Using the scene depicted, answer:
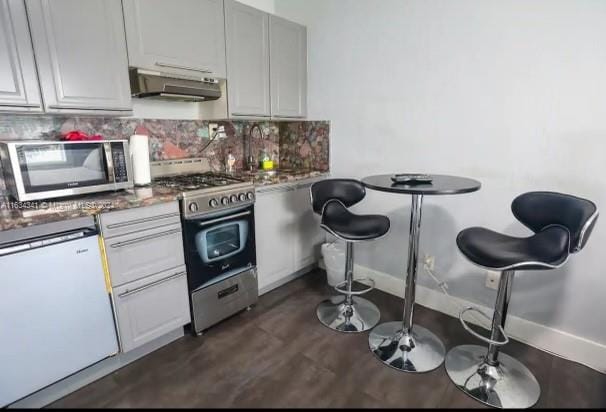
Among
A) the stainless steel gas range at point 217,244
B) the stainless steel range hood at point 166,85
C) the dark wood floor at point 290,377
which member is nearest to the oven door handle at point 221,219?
the stainless steel gas range at point 217,244

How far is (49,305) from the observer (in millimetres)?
1535

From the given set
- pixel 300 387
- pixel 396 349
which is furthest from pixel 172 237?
pixel 396 349

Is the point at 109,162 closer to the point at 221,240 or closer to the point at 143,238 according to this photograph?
the point at 143,238

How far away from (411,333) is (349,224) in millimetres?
795

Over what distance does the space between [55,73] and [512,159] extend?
8.63 ft

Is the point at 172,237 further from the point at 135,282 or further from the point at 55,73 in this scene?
the point at 55,73

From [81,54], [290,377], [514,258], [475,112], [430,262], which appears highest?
[81,54]

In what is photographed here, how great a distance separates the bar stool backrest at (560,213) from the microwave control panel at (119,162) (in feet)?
7.37

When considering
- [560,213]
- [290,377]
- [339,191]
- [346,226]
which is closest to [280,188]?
[339,191]

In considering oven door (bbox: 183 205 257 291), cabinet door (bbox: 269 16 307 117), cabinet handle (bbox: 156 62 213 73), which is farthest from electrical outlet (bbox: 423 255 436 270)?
cabinet handle (bbox: 156 62 213 73)

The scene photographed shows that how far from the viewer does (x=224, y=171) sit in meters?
2.92

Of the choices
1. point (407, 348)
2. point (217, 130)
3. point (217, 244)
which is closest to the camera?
point (407, 348)

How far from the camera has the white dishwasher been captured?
1433 mm

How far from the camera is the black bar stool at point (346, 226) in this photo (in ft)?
6.97
